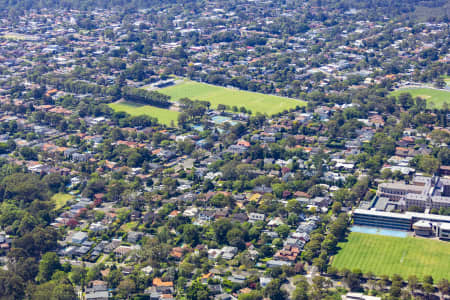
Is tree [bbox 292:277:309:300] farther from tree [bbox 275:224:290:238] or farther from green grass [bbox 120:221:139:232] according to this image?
green grass [bbox 120:221:139:232]

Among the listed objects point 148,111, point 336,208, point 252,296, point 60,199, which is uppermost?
point 336,208

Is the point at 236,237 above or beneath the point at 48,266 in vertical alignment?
above

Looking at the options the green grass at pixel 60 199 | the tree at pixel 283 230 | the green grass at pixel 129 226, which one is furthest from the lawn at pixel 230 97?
the green grass at pixel 129 226

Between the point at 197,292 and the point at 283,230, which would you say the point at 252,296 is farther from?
the point at 283,230

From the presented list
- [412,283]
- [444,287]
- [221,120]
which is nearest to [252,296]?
[412,283]

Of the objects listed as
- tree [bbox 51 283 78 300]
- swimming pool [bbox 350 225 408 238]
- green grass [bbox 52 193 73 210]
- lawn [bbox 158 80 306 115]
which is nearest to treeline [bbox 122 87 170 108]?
lawn [bbox 158 80 306 115]

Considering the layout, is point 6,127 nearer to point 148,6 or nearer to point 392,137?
point 392,137

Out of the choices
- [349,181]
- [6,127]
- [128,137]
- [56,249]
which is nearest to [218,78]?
[128,137]

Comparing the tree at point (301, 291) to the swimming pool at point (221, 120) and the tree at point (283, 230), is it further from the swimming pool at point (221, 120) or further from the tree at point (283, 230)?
the swimming pool at point (221, 120)
